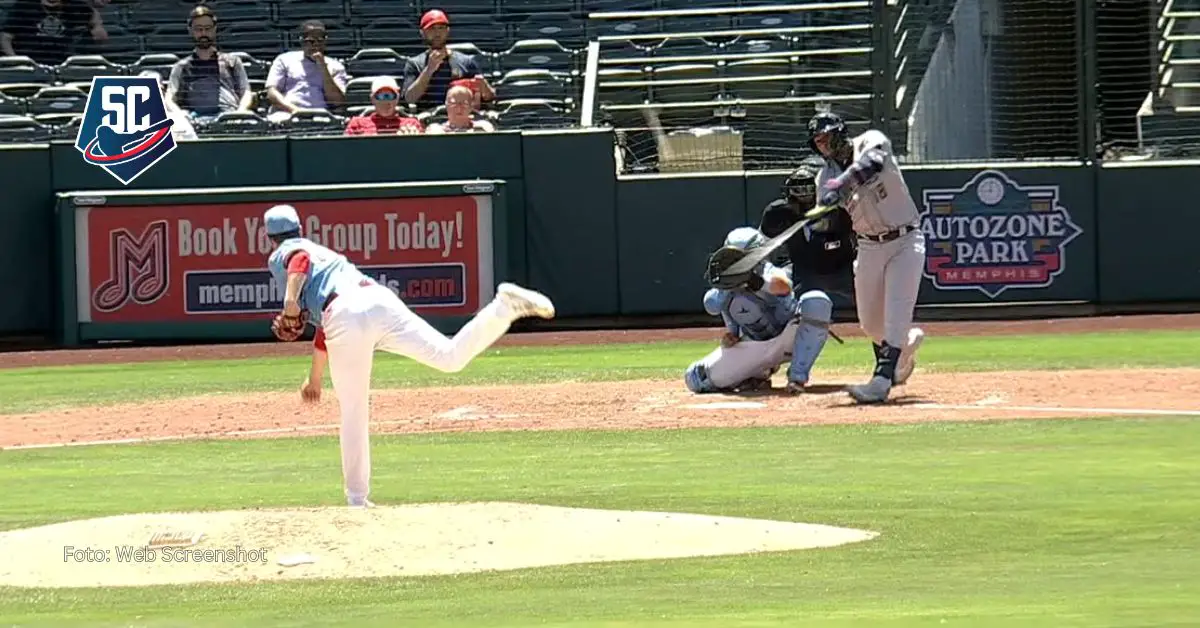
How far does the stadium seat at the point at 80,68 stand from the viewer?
2127 centimetres

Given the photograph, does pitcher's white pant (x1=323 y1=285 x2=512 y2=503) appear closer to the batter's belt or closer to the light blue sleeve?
the batter's belt

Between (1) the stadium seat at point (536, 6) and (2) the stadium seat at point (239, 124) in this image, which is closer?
(2) the stadium seat at point (239, 124)

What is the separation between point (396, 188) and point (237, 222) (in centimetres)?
171

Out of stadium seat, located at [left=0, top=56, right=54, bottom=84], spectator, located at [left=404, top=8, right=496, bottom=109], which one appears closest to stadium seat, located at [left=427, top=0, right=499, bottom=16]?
spectator, located at [left=404, top=8, right=496, bottom=109]

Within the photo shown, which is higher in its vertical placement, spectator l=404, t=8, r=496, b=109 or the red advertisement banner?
spectator l=404, t=8, r=496, b=109

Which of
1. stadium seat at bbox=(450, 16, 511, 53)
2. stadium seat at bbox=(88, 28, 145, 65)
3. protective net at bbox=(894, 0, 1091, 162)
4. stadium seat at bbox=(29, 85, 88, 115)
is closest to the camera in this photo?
protective net at bbox=(894, 0, 1091, 162)

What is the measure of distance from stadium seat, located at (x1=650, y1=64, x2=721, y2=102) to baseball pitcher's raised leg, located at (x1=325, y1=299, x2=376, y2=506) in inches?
488

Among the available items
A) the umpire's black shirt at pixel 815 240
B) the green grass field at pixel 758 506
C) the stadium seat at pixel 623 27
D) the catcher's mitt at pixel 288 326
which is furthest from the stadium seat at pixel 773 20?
the catcher's mitt at pixel 288 326

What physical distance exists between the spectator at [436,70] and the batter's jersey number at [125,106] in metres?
2.80

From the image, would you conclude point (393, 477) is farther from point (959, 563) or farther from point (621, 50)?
point (621, 50)

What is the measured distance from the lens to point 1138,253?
20.1 metres

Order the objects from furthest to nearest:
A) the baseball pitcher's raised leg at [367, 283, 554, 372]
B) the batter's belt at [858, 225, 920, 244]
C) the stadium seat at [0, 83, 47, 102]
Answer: the stadium seat at [0, 83, 47, 102] → the batter's belt at [858, 225, 920, 244] → the baseball pitcher's raised leg at [367, 283, 554, 372]

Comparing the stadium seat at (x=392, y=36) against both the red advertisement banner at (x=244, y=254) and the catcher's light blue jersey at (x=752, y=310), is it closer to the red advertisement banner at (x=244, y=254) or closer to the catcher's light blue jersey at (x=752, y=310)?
the red advertisement banner at (x=244, y=254)

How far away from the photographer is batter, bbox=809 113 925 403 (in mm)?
13023
